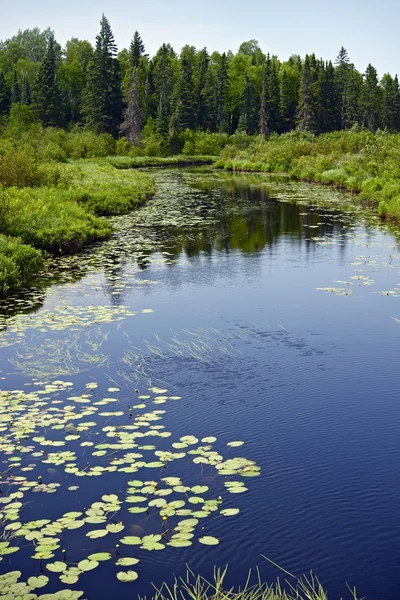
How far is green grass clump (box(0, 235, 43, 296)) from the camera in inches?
593

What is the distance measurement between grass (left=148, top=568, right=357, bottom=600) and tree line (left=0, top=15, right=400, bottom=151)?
75601mm

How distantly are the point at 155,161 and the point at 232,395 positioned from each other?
65888 mm

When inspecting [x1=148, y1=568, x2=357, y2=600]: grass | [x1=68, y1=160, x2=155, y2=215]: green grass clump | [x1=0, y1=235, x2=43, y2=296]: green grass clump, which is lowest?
[x1=148, y1=568, x2=357, y2=600]: grass

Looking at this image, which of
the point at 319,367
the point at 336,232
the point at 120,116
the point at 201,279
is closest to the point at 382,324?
the point at 319,367

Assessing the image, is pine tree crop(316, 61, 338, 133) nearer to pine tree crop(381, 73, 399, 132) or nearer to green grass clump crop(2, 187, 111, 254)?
pine tree crop(381, 73, 399, 132)

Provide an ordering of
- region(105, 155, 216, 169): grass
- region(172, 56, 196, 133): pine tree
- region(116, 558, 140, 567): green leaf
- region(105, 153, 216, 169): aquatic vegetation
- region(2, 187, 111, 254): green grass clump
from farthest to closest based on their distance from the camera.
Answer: region(172, 56, 196, 133): pine tree → region(105, 153, 216, 169): aquatic vegetation → region(105, 155, 216, 169): grass → region(2, 187, 111, 254): green grass clump → region(116, 558, 140, 567): green leaf

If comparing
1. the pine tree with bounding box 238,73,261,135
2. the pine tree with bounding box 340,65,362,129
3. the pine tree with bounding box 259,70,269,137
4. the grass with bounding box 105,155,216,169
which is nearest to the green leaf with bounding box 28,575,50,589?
the grass with bounding box 105,155,216,169

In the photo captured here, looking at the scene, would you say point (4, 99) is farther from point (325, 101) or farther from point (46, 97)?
point (325, 101)

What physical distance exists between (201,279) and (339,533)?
11189 millimetres

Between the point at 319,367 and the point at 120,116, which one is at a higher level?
the point at 120,116

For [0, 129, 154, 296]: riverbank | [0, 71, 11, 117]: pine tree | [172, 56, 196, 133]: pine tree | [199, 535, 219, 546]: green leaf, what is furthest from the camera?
[172, 56, 196, 133]: pine tree

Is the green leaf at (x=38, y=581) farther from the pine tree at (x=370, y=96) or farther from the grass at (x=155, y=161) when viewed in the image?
the pine tree at (x=370, y=96)

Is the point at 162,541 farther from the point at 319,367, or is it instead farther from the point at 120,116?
the point at 120,116

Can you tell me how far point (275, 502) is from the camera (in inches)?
269
